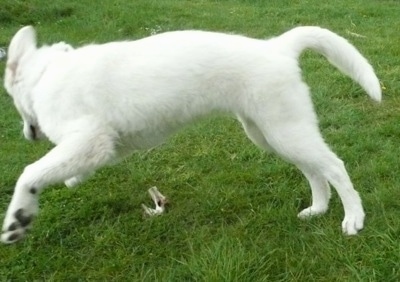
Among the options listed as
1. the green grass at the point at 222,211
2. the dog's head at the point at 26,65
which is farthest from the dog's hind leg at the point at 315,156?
the dog's head at the point at 26,65

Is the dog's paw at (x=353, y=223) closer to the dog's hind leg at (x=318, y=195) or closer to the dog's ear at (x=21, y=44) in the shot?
the dog's hind leg at (x=318, y=195)

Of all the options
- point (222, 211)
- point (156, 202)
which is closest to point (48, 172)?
point (156, 202)

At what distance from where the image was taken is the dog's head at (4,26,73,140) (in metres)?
3.71

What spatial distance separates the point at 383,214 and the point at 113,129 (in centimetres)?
166

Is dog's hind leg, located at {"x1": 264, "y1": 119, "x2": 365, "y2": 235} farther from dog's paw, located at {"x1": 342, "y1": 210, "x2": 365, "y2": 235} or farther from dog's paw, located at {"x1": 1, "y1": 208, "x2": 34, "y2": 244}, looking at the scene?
dog's paw, located at {"x1": 1, "y1": 208, "x2": 34, "y2": 244}

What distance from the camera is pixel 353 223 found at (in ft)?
11.9

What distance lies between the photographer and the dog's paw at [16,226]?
325cm

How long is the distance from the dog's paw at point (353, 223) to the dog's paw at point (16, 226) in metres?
1.77

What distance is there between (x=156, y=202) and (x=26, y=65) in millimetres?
1282

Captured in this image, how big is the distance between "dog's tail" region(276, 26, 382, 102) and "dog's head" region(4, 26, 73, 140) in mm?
1369

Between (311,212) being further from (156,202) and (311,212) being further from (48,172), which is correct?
(48,172)

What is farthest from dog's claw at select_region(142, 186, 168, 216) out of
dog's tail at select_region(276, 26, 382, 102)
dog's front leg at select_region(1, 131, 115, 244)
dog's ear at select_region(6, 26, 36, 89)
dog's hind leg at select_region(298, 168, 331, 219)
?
dog's tail at select_region(276, 26, 382, 102)

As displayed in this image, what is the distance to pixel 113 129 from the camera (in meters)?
3.56

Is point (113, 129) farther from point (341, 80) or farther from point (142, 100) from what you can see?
point (341, 80)
